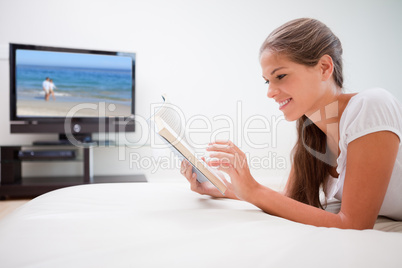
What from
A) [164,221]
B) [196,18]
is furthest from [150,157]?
[164,221]

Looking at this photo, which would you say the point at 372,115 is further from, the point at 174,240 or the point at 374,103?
the point at 174,240

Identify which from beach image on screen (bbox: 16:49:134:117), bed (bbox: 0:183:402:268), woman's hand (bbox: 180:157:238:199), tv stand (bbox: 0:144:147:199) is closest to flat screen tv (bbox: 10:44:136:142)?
beach image on screen (bbox: 16:49:134:117)

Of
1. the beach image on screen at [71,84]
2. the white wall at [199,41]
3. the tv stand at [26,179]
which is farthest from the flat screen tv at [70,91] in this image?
the white wall at [199,41]

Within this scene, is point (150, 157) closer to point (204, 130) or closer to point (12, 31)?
point (204, 130)

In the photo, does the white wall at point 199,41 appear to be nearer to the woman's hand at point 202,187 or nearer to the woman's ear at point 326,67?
the woman's hand at point 202,187

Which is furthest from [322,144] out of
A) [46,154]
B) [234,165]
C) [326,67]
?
[46,154]

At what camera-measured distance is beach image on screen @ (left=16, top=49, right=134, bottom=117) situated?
9.32ft

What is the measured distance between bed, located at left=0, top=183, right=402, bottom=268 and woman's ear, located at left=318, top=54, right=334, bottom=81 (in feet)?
1.53

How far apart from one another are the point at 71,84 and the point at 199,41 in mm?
1429

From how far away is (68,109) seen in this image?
294 cm

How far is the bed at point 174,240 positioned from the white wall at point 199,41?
258 cm

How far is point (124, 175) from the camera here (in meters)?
3.27

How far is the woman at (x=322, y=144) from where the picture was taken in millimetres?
730

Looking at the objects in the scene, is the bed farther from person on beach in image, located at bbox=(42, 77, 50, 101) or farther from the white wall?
the white wall
